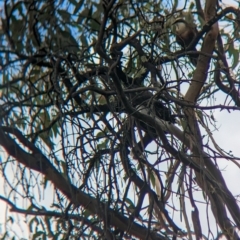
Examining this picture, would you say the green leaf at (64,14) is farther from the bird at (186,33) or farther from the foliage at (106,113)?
the bird at (186,33)

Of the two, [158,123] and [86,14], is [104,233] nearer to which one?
[158,123]

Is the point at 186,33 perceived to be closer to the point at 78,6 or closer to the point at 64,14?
the point at 78,6

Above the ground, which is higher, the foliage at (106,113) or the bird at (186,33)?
the bird at (186,33)

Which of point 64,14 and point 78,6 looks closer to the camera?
point 64,14

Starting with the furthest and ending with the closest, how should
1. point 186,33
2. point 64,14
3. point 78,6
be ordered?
point 186,33
point 78,6
point 64,14

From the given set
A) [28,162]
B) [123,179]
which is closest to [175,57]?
[123,179]

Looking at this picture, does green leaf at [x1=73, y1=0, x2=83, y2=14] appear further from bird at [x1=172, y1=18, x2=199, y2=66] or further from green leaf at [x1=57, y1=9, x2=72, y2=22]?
bird at [x1=172, y1=18, x2=199, y2=66]

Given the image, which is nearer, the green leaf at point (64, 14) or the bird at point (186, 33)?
the green leaf at point (64, 14)

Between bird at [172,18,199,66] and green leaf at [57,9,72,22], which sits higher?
bird at [172,18,199,66]

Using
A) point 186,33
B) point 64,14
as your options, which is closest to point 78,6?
point 64,14

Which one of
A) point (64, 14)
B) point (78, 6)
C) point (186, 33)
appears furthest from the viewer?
point (186, 33)

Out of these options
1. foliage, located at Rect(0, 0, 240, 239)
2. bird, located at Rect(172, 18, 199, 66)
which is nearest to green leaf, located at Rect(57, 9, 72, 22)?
foliage, located at Rect(0, 0, 240, 239)

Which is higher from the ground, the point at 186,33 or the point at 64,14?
the point at 186,33

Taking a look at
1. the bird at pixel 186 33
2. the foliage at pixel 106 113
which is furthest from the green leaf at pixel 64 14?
the bird at pixel 186 33
